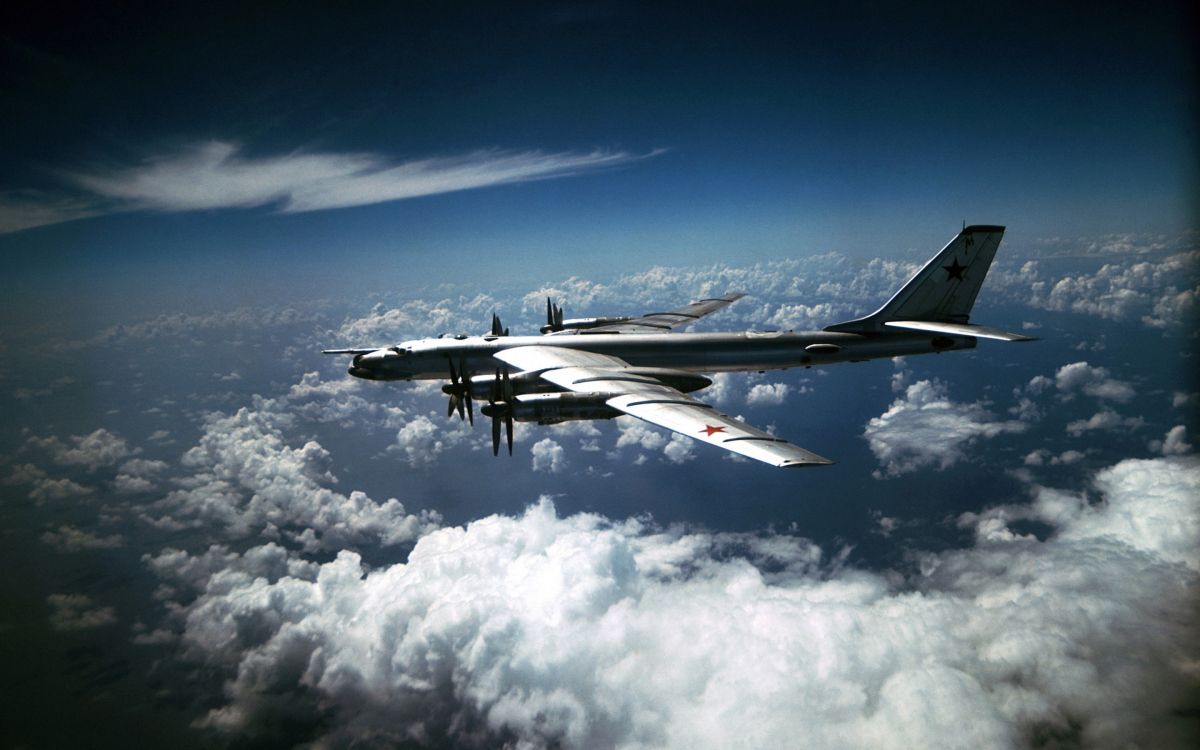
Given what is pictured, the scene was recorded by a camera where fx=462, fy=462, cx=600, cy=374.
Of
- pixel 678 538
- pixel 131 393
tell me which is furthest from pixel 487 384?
pixel 131 393

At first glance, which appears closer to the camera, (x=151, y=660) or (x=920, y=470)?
(x=151, y=660)

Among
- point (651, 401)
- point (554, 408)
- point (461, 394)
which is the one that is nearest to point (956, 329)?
point (651, 401)

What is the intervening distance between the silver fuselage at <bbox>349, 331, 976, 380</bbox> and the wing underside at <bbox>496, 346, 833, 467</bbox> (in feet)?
3.68

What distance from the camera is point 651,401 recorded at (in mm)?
13688

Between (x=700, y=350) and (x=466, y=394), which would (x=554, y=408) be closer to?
(x=466, y=394)

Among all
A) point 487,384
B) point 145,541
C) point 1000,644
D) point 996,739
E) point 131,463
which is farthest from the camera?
point 131,463

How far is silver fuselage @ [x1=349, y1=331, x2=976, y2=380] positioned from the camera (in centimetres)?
2080

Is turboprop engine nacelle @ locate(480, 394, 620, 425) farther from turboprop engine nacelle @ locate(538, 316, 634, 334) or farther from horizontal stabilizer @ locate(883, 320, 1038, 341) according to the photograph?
horizontal stabilizer @ locate(883, 320, 1038, 341)

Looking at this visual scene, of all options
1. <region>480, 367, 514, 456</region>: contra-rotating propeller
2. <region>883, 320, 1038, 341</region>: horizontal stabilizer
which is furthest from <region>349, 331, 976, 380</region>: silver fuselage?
<region>480, 367, 514, 456</region>: contra-rotating propeller

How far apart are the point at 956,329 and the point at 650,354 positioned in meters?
12.2

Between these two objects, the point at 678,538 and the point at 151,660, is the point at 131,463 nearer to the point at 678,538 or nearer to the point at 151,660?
the point at 151,660

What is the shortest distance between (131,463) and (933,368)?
282801 mm

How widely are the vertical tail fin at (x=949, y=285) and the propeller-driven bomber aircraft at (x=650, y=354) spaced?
39mm

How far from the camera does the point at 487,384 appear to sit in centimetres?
1583
